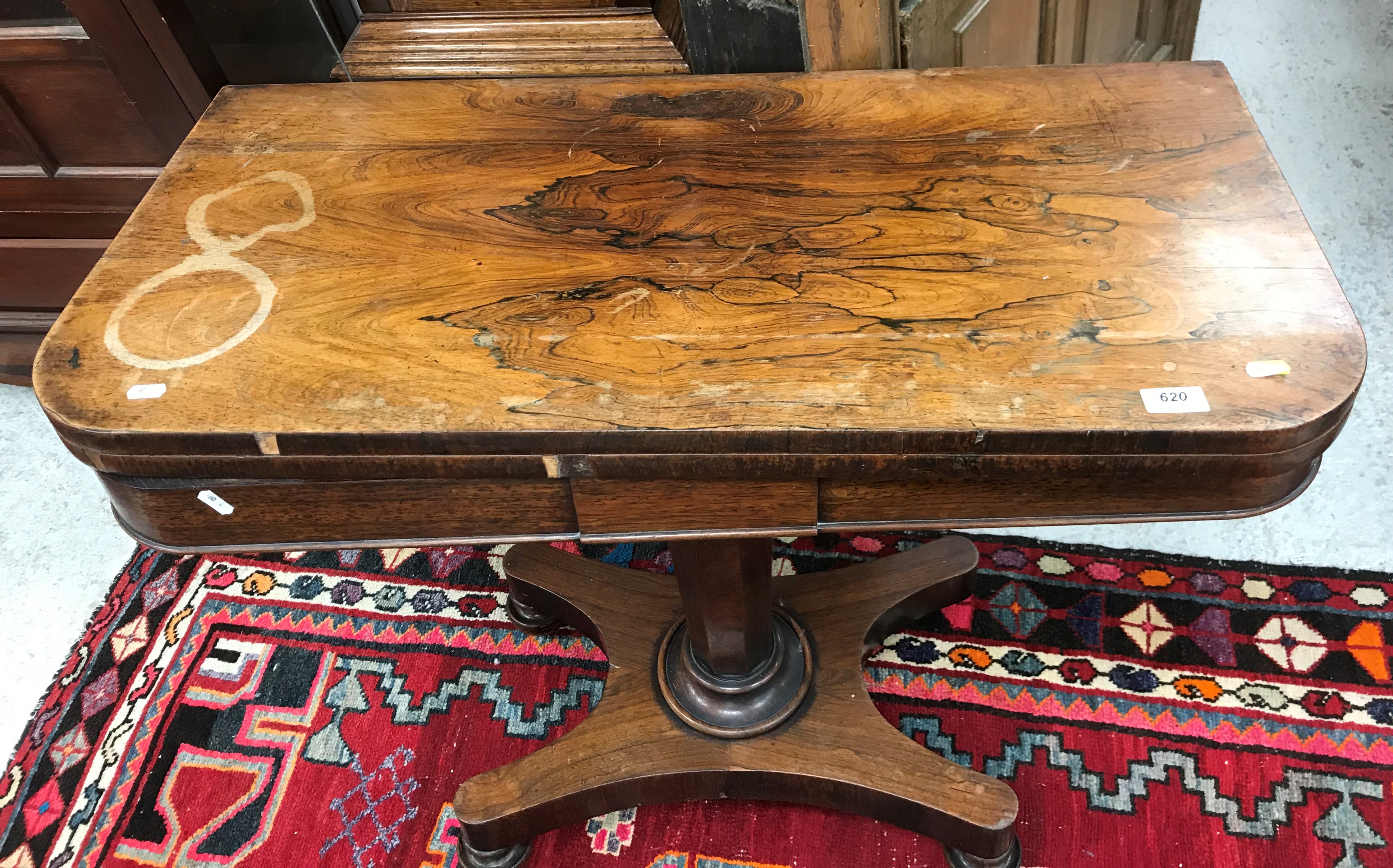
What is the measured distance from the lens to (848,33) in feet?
4.38

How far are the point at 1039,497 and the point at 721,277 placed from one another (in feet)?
1.14

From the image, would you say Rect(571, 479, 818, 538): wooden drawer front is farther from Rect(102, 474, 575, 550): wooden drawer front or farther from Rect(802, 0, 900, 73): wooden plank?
Rect(802, 0, 900, 73): wooden plank

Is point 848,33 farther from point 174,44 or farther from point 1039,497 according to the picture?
point 174,44

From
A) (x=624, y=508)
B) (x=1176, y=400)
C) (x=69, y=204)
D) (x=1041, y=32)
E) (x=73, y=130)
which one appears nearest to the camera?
(x=1176, y=400)

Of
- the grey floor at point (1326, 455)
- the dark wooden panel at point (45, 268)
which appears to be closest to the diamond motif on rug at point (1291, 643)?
the grey floor at point (1326, 455)

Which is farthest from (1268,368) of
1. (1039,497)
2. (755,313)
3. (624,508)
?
(624,508)

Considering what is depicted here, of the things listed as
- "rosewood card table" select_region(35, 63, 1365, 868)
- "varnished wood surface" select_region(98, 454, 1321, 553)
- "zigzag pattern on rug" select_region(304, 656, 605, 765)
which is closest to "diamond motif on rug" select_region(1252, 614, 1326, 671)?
"rosewood card table" select_region(35, 63, 1365, 868)

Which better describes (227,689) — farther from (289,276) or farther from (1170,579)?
(1170,579)

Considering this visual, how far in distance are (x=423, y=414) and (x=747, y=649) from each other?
0.69 m

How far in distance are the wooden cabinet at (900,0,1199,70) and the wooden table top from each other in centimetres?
26

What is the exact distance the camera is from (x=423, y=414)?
0.86 m

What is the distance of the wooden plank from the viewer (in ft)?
4.29

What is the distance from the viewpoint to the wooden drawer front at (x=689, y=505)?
35.1 inches

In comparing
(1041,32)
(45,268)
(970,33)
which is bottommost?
(45,268)
